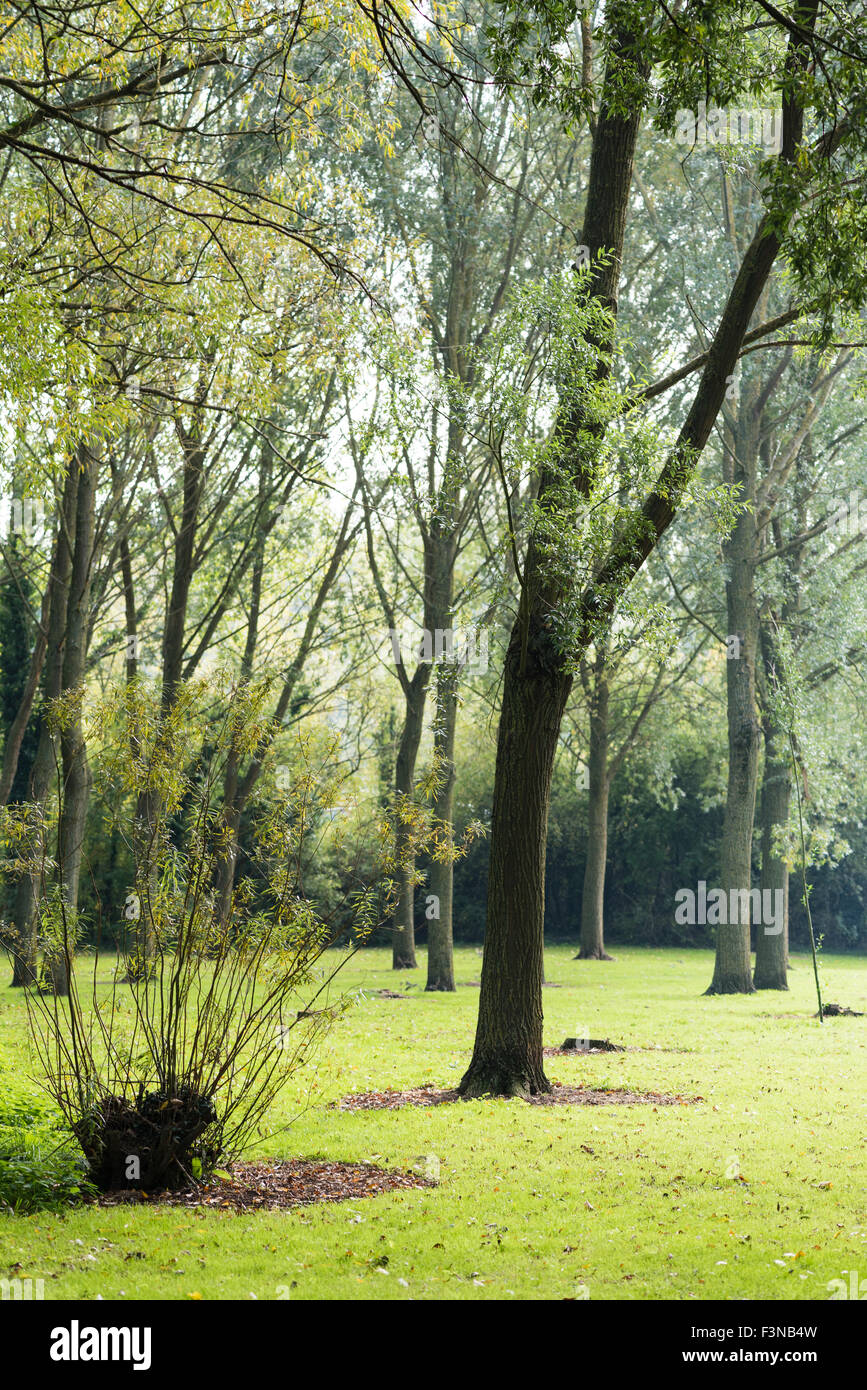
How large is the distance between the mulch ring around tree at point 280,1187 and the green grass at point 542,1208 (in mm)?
197

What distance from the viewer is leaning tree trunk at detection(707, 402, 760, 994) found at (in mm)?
Answer: 18672

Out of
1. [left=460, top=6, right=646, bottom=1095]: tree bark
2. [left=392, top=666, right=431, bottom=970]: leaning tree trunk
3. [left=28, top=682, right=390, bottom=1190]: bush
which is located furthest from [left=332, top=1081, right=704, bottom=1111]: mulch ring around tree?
[left=392, top=666, right=431, bottom=970]: leaning tree trunk

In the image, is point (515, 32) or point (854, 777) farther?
point (854, 777)

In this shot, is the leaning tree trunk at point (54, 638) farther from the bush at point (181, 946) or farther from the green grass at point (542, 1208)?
the bush at point (181, 946)

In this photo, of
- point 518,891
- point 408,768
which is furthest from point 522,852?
point 408,768

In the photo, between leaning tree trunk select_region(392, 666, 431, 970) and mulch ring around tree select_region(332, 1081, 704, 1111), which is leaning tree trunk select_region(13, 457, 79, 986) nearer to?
leaning tree trunk select_region(392, 666, 431, 970)

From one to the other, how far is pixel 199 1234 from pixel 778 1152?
4.00 meters

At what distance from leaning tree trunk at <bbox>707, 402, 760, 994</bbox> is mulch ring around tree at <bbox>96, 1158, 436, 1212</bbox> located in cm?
1249

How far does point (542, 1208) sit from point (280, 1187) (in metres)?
1.53

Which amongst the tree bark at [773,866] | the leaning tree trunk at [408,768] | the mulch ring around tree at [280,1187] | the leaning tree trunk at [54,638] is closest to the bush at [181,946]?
the mulch ring around tree at [280,1187]
